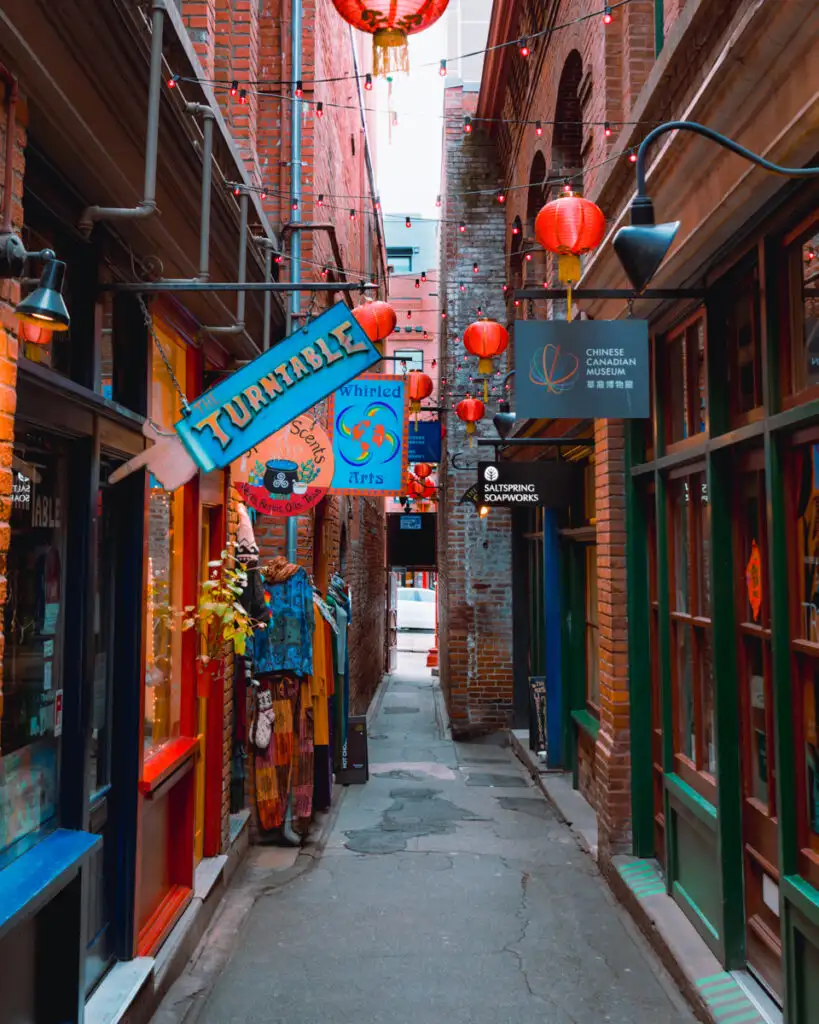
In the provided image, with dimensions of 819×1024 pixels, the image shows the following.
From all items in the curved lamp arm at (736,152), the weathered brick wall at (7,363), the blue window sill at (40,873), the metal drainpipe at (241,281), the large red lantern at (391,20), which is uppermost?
the large red lantern at (391,20)

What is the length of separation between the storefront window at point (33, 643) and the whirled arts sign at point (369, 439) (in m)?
4.54

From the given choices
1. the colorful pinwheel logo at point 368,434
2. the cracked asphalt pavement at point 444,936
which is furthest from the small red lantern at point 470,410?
the cracked asphalt pavement at point 444,936

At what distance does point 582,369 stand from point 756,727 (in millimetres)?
2188

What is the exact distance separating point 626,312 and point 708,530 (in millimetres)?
2011

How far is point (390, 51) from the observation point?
4152 millimetres

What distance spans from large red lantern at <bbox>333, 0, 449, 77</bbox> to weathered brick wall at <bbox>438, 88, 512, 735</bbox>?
32.7 ft

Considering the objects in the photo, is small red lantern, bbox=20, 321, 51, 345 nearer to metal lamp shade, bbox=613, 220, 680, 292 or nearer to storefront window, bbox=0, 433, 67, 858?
storefront window, bbox=0, 433, 67, 858

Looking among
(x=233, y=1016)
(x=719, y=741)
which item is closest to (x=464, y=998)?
(x=233, y=1016)

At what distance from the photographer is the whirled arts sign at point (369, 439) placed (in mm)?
8383

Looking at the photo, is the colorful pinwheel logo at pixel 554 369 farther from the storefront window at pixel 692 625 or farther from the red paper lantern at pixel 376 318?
the red paper lantern at pixel 376 318

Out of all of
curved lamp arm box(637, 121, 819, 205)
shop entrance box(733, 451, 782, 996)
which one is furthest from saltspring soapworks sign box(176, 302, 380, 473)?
shop entrance box(733, 451, 782, 996)

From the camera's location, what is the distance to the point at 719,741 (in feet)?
15.6

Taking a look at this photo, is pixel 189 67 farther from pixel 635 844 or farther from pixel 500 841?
pixel 500 841

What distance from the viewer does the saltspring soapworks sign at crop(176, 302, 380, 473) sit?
13.0 feet
